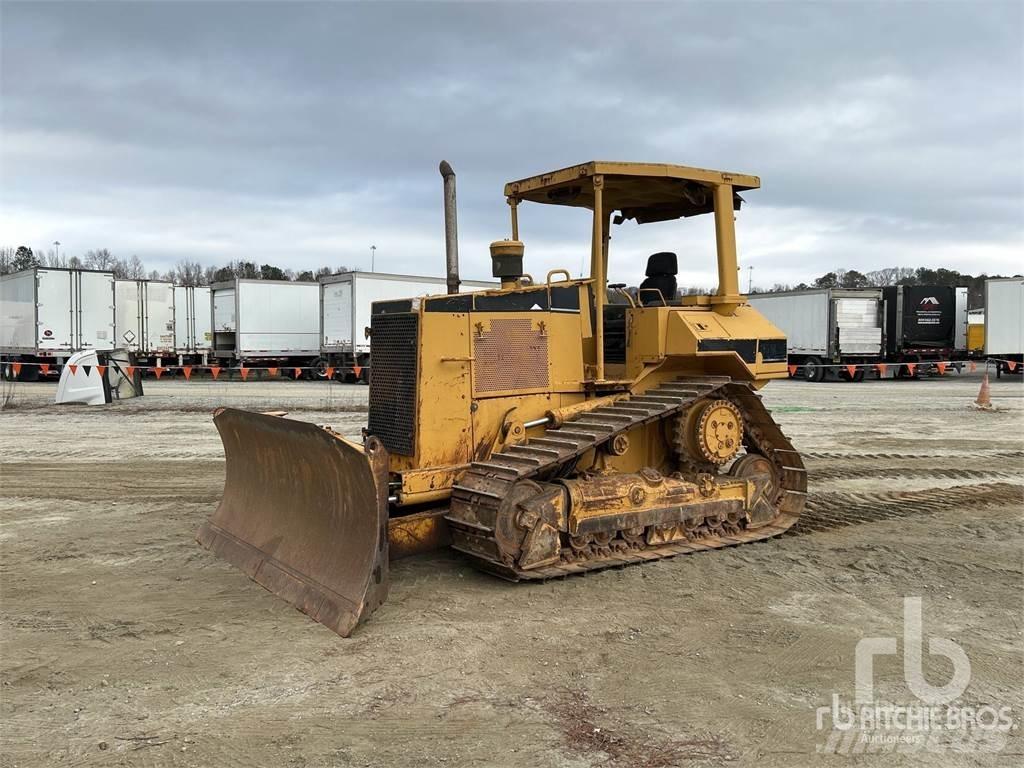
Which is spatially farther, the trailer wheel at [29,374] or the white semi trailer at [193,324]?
the white semi trailer at [193,324]

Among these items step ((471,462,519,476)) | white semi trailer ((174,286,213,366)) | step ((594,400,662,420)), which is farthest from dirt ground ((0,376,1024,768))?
white semi trailer ((174,286,213,366))

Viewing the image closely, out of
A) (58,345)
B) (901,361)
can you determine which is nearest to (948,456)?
(901,361)

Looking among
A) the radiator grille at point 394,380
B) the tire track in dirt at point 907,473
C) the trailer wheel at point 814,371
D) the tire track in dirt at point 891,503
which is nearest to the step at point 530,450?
the radiator grille at point 394,380

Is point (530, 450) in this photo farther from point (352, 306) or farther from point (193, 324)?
point (193, 324)

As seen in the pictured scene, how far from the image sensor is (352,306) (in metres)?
28.1

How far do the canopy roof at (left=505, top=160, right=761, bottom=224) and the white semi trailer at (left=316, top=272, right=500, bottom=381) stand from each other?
2019cm

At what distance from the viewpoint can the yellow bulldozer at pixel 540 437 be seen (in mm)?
5895

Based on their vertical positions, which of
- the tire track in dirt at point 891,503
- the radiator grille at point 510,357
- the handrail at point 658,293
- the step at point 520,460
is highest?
the handrail at point 658,293

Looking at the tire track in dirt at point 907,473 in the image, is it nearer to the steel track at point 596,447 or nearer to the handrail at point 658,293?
the steel track at point 596,447

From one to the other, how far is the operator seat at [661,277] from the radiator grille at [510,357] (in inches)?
59.2

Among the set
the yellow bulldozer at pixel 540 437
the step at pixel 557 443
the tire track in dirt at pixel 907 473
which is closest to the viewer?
the yellow bulldozer at pixel 540 437

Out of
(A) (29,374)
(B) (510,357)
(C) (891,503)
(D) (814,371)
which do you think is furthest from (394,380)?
(D) (814,371)

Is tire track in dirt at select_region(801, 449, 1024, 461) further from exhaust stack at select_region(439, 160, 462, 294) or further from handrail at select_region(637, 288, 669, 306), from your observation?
exhaust stack at select_region(439, 160, 462, 294)

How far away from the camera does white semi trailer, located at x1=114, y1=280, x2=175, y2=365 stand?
97.0 feet
